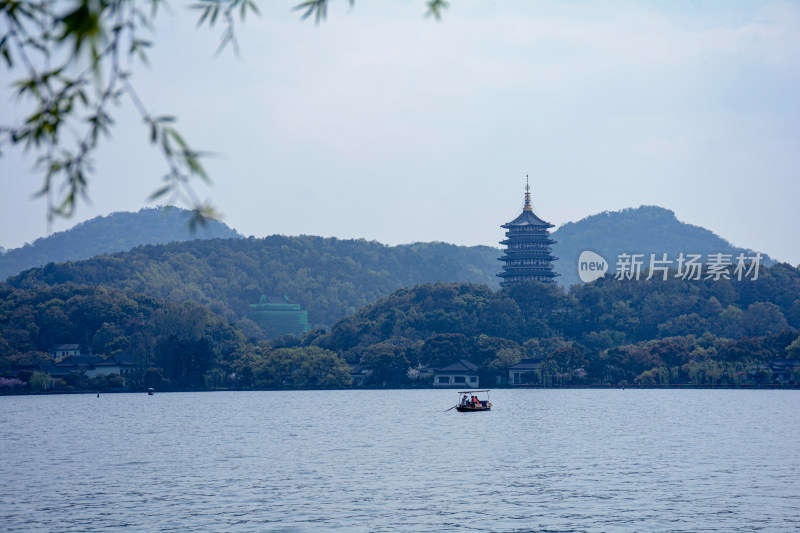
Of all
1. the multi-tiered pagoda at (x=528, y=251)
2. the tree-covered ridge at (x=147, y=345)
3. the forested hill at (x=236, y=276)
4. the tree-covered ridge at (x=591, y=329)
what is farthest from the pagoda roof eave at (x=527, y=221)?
the forested hill at (x=236, y=276)

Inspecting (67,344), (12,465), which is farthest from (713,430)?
(67,344)

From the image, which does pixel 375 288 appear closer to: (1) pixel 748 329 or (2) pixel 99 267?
(2) pixel 99 267

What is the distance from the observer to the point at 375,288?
18888cm

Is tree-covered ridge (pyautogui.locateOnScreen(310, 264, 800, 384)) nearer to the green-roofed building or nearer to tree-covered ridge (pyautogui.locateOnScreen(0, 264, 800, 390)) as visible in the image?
tree-covered ridge (pyautogui.locateOnScreen(0, 264, 800, 390))

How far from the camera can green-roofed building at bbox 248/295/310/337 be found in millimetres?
159000

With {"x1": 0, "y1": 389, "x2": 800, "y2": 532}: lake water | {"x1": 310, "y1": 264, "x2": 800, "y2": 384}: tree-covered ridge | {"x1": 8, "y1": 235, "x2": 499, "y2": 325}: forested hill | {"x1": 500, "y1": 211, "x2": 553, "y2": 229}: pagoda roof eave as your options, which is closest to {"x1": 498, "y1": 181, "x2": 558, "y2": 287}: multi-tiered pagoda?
{"x1": 500, "y1": 211, "x2": 553, "y2": 229}: pagoda roof eave

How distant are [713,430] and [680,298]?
63.6 m

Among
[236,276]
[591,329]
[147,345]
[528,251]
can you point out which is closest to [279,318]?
[236,276]

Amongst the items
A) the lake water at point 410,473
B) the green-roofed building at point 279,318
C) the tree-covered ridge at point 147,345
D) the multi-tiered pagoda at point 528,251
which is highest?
the multi-tiered pagoda at point 528,251

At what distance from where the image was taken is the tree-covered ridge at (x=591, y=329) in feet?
304

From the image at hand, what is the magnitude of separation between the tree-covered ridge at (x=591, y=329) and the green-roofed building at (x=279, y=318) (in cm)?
4144

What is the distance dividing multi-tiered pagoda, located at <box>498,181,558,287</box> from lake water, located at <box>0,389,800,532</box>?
227ft

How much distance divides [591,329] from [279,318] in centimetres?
6346

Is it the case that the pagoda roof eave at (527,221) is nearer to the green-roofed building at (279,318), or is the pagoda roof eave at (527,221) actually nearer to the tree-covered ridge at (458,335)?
the tree-covered ridge at (458,335)
